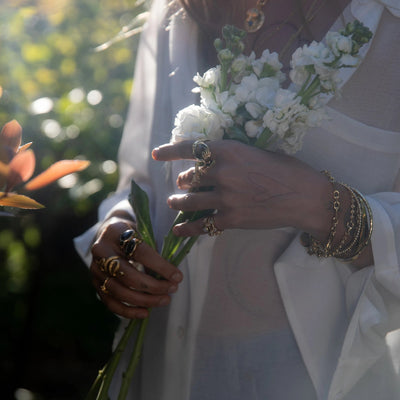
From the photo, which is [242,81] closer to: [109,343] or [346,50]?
[346,50]

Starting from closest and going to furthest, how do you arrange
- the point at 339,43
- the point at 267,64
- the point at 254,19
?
the point at 339,43, the point at 267,64, the point at 254,19

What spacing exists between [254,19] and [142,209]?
649 millimetres

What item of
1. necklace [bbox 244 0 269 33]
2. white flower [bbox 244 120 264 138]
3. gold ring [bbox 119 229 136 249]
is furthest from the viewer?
necklace [bbox 244 0 269 33]

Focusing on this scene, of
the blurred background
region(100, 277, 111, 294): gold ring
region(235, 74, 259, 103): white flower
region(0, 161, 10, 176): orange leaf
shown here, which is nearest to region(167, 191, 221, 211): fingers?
region(235, 74, 259, 103): white flower

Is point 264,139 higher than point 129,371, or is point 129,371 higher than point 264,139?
point 264,139

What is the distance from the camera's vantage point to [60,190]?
2521mm

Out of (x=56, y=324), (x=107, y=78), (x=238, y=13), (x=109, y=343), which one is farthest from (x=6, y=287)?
(x=238, y=13)

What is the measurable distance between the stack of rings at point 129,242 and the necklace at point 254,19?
2.23 feet

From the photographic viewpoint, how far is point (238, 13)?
160 cm

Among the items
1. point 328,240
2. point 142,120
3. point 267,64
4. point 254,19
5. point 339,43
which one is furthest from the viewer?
point 142,120

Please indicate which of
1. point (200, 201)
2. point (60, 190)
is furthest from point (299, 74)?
point (60, 190)

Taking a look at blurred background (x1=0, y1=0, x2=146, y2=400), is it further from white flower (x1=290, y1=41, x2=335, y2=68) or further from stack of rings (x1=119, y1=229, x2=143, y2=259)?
white flower (x1=290, y1=41, x2=335, y2=68)

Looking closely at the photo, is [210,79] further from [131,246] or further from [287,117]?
[131,246]

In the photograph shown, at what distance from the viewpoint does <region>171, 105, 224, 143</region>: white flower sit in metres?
1.20
